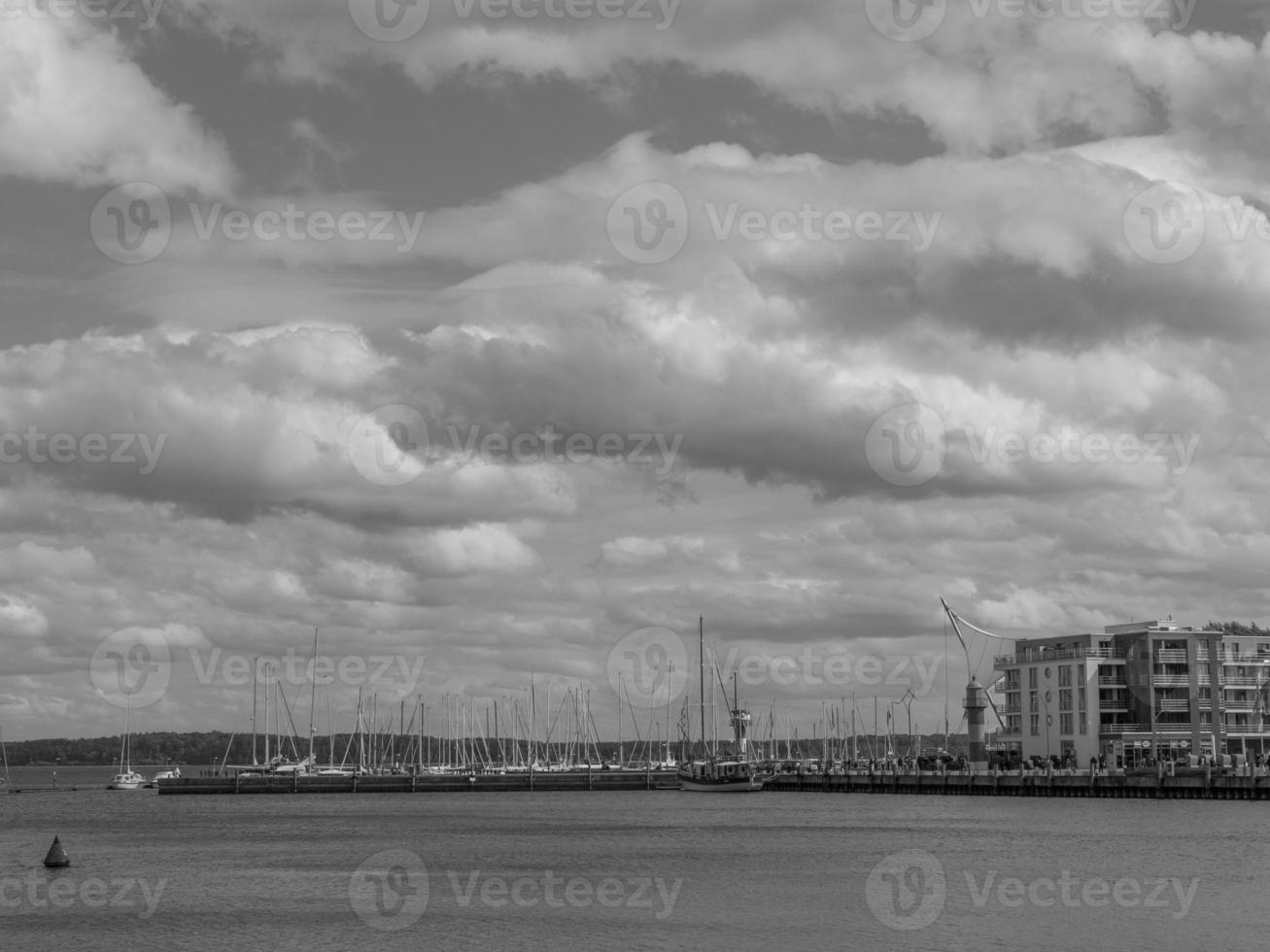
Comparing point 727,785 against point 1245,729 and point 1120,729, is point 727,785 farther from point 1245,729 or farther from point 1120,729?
point 1245,729

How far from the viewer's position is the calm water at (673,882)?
58562 mm

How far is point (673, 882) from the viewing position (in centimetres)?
7706

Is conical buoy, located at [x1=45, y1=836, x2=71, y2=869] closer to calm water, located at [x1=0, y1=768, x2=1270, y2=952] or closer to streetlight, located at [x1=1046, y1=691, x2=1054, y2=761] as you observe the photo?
calm water, located at [x1=0, y1=768, x2=1270, y2=952]

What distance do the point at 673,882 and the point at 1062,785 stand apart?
70.4 meters

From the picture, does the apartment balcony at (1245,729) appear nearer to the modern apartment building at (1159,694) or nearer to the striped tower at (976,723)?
the modern apartment building at (1159,694)

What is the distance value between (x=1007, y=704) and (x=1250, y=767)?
126 ft

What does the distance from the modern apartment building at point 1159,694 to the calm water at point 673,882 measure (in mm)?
20980

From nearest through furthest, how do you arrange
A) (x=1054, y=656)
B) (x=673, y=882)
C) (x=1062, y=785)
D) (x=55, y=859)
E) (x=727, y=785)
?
(x=673, y=882) → (x=55, y=859) → (x=1062, y=785) → (x=1054, y=656) → (x=727, y=785)

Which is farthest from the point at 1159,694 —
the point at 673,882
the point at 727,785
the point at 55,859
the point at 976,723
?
the point at 55,859

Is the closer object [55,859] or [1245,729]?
[55,859]

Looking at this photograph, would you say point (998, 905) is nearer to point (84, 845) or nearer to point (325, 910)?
point (325, 910)

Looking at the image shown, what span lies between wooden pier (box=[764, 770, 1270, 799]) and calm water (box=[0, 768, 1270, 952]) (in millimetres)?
1690

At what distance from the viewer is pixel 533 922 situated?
2453 inches

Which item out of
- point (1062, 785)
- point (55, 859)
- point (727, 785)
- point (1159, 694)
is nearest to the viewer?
point (55, 859)
